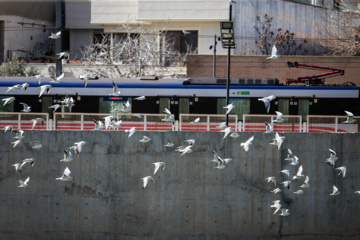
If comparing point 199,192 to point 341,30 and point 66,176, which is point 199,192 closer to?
point 66,176

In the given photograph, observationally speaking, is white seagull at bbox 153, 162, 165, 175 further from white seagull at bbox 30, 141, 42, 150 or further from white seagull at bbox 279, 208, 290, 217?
white seagull at bbox 279, 208, 290, 217

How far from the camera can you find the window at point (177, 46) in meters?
57.0

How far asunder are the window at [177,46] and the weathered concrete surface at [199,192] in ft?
86.6

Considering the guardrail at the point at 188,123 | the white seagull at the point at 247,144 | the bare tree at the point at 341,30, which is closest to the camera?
the white seagull at the point at 247,144

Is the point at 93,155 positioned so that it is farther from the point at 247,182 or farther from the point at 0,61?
the point at 0,61

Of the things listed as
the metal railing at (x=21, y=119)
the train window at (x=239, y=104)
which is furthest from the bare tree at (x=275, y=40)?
the metal railing at (x=21, y=119)

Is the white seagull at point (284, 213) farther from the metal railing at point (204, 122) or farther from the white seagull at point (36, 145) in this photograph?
the white seagull at point (36, 145)

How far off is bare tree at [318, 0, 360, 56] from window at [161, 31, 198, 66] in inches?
361

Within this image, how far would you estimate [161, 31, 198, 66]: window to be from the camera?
187ft

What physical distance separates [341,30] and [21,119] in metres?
27.0

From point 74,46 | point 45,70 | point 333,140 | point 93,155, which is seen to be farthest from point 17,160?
point 74,46

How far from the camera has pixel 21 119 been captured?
33094 mm

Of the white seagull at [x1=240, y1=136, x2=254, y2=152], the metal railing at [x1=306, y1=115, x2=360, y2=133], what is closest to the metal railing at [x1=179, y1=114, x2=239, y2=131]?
the metal railing at [x1=306, y1=115, x2=360, y2=133]

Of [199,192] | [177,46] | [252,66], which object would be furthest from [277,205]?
[177,46]
